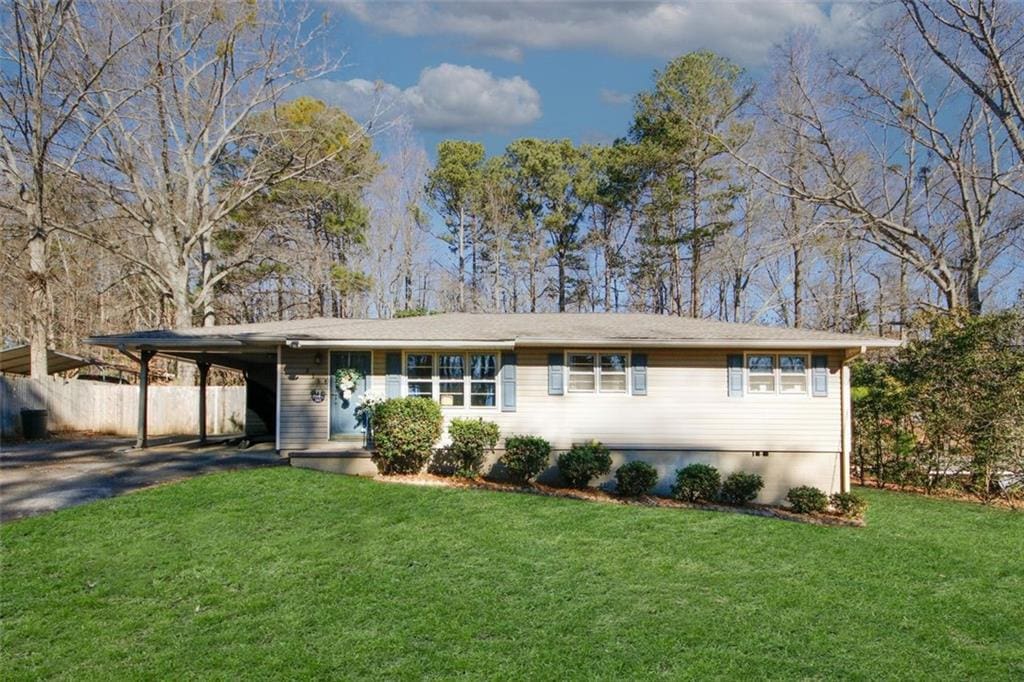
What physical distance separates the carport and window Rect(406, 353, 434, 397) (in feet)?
8.32

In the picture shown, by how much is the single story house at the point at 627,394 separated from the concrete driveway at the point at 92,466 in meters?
1.60

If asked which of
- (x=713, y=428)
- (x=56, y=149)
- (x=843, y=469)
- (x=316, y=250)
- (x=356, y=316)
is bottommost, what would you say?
(x=843, y=469)

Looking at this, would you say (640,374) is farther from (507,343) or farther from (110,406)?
(110,406)

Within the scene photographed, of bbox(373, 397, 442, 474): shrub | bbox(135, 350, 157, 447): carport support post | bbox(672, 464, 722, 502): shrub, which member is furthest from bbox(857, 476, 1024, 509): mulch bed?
bbox(135, 350, 157, 447): carport support post

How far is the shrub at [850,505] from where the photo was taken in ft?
35.3

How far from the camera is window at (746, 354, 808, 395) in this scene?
12352 millimetres

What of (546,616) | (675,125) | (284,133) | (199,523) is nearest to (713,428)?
(546,616)

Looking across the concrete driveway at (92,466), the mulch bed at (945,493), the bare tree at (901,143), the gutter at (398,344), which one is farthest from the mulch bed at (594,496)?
the bare tree at (901,143)

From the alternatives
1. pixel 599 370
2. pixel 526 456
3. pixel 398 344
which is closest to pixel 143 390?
pixel 398 344

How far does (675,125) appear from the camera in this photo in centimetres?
2164

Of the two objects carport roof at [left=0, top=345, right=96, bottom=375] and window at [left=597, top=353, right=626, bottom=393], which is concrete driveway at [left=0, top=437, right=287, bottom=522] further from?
window at [left=597, top=353, right=626, bottom=393]

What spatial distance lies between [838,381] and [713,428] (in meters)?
2.62

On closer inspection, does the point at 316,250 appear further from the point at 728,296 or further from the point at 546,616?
the point at 546,616

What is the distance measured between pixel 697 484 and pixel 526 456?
3.12 metres
